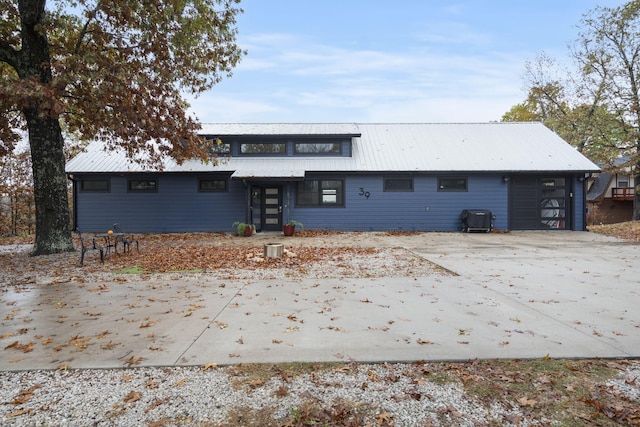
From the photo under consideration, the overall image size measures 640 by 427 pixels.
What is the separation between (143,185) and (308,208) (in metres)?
7.63

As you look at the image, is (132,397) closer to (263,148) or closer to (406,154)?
(263,148)

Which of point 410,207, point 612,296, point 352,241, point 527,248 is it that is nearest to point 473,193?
point 410,207

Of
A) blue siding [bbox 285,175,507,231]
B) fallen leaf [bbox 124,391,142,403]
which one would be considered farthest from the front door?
fallen leaf [bbox 124,391,142,403]

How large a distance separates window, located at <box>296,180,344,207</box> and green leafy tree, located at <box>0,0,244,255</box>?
5.95 metres

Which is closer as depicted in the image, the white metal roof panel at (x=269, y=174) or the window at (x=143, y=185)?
the white metal roof panel at (x=269, y=174)

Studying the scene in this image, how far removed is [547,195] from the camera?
1591 centimetres

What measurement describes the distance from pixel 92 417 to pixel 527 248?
11235mm

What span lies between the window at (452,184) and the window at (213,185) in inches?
388

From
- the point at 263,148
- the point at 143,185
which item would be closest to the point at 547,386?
the point at 263,148

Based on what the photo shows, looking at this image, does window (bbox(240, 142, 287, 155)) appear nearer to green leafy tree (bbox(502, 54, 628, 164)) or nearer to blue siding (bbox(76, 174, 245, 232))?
blue siding (bbox(76, 174, 245, 232))

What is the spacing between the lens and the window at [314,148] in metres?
16.8

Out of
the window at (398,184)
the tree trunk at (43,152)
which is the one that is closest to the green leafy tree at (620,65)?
the window at (398,184)

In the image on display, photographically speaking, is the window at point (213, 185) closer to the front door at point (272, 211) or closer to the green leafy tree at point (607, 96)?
the front door at point (272, 211)

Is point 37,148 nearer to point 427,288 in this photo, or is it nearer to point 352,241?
point 352,241
